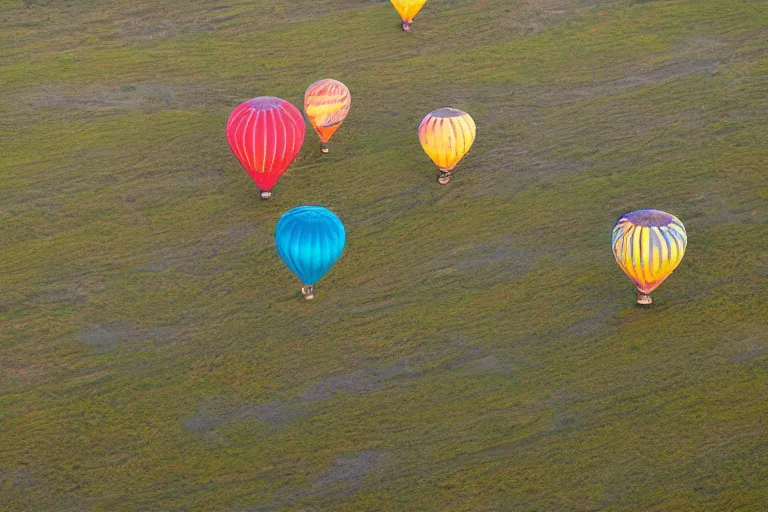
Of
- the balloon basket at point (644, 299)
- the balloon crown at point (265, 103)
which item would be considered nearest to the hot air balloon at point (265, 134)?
the balloon crown at point (265, 103)

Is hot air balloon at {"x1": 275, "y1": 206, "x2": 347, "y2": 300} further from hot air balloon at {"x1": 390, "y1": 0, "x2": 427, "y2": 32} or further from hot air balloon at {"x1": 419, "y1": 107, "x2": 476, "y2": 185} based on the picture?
hot air balloon at {"x1": 390, "y1": 0, "x2": 427, "y2": 32}

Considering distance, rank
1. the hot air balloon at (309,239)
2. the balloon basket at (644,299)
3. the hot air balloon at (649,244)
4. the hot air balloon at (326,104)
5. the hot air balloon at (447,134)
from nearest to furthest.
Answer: the hot air balloon at (649,244), the hot air balloon at (309,239), the balloon basket at (644,299), the hot air balloon at (447,134), the hot air balloon at (326,104)

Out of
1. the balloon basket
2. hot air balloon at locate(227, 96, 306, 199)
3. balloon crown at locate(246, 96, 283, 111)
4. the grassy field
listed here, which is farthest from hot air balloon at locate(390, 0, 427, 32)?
the balloon basket

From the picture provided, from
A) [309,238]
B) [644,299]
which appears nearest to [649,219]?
[644,299]

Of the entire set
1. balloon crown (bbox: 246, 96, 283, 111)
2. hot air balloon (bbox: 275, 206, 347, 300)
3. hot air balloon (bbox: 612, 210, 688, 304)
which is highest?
balloon crown (bbox: 246, 96, 283, 111)

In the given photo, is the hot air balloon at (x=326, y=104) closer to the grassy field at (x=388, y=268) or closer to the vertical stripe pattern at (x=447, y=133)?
the grassy field at (x=388, y=268)

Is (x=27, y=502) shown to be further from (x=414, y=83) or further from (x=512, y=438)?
(x=414, y=83)

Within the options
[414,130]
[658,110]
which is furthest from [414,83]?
[658,110]
